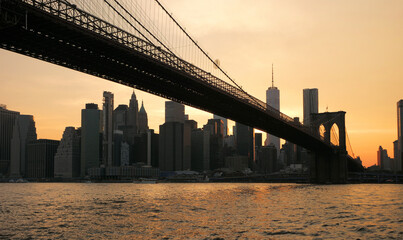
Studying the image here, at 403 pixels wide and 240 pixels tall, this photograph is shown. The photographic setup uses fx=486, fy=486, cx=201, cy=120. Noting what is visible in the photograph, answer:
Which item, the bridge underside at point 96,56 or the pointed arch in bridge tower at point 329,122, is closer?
the bridge underside at point 96,56

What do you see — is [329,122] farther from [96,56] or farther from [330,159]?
[96,56]

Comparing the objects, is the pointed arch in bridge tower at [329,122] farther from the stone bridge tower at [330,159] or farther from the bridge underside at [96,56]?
the bridge underside at [96,56]

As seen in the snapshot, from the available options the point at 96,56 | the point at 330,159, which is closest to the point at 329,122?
the point at 330,159

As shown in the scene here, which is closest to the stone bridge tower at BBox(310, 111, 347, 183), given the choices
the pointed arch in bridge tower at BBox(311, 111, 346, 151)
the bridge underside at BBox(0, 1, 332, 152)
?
the pointed arch in bridge tower at BBox(311, 111, 346, 151)

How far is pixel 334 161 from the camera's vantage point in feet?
334

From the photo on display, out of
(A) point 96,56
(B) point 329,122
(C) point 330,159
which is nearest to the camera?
(A) point 96,56

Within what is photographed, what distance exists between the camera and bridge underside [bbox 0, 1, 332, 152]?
31000 millimetres

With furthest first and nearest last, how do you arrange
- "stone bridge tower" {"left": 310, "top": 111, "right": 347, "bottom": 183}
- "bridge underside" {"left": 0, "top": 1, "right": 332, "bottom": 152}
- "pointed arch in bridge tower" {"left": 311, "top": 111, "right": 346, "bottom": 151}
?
"pointed arch in bridge tower" {"left": 311, "top": 111, "right": 346, "bottom": 151}
"stone bridge tower" {"left": 310, "top": 111, "right": 347, "bottom": 183}
"bridge underside" {"left": 0, "top": 1, "right": 332, "bottom": 152}

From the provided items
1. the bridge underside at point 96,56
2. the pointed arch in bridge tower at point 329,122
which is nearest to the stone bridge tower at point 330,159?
the pointed arch in bridge tower at point 329,122

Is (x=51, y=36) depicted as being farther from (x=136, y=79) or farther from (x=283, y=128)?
(x=283, y=128)

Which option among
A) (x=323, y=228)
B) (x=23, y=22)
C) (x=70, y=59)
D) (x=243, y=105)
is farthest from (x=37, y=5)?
(x=243, y=105)

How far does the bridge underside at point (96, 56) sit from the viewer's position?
31.0m

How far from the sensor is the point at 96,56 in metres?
Result: 40.0

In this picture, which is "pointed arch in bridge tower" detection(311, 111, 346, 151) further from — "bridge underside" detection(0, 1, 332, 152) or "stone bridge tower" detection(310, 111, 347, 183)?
"bridge underside" detection(0, 1, 332, 152)
